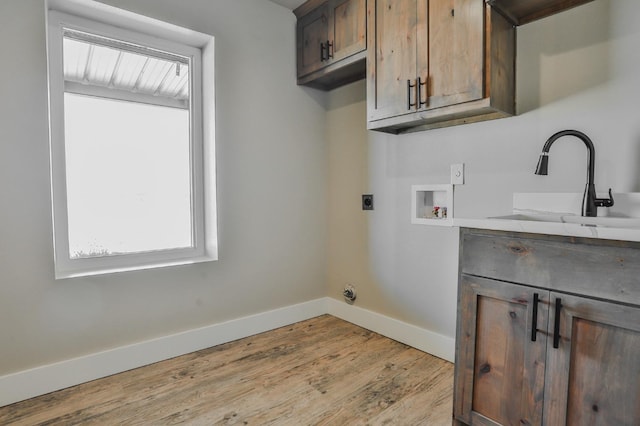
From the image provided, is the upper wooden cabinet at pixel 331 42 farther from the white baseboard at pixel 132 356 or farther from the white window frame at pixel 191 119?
the white baseboard at pixel 132 356

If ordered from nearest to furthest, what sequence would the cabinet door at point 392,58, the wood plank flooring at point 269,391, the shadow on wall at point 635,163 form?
the shadow on wall at point 635,163
the wood plank flooring at point 269,391
the cabinet door at point 392,58

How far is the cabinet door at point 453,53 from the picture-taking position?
1.63 m

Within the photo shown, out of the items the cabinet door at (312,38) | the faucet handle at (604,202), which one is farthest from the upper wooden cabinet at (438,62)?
the faucet handle at (604,202)

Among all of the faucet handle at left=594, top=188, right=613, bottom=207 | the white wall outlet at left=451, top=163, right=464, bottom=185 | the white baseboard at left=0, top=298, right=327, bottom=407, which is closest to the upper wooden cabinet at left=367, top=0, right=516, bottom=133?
the white wall outlet at left=451, top=163, right=464, bottom=185

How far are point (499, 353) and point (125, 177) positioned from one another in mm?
2174

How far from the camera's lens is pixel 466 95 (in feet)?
5.52

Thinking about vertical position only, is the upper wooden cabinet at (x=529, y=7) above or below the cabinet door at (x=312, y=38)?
below

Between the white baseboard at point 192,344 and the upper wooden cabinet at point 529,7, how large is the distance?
5.72 feet

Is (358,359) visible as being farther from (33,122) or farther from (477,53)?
(33,122)

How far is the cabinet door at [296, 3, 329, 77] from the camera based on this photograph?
2482 mm

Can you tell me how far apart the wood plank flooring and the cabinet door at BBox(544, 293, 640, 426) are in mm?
571

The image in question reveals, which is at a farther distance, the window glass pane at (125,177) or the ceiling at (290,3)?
the ceiling at (290,3)

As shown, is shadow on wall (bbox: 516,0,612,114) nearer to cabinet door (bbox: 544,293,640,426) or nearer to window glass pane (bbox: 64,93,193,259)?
cabinet door (bbox: 544,293,640,426)

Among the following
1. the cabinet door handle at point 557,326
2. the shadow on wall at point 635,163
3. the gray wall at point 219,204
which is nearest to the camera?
the cabinet door handle at point 557,326
